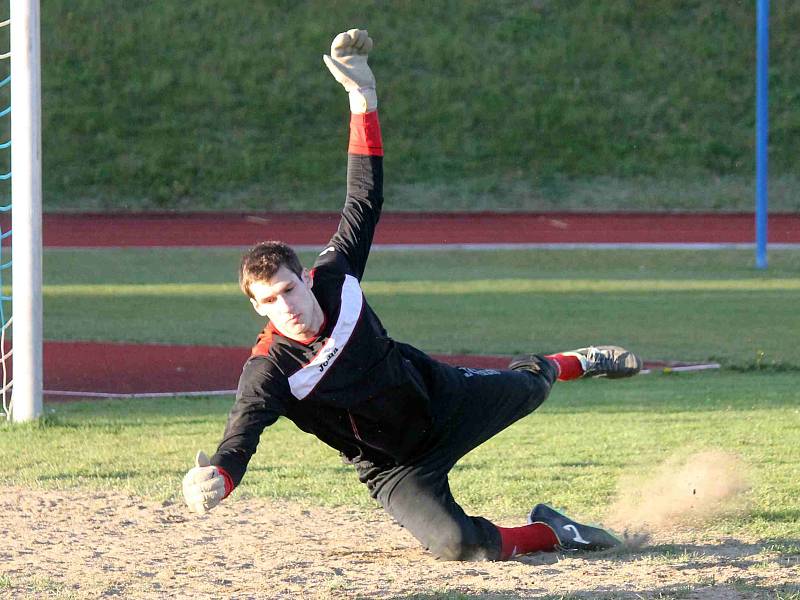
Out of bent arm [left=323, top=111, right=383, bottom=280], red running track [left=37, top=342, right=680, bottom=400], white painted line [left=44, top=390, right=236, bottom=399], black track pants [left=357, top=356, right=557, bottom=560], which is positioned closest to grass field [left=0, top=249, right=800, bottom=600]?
black track pants [left=357, top=356, right=557, bottom=560]

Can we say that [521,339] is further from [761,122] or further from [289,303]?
[761,122]

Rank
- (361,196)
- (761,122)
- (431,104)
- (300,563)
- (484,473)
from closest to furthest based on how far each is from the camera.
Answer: (300,563) < (361,196) < (484,473) < (761,122) < (431,104)

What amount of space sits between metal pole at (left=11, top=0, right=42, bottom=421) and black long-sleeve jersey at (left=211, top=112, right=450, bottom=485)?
3847 mm

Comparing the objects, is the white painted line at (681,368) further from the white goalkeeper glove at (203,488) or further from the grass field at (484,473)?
the white goalkeeper glove at (203,488)

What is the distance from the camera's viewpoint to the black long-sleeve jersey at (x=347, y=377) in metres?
4.37

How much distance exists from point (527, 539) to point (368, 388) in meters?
1.07

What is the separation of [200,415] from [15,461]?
72.3 inches

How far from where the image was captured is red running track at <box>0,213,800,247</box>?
2361 centimetres

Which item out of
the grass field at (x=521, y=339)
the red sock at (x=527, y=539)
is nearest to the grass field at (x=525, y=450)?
the grass field at (x=521, y=339)

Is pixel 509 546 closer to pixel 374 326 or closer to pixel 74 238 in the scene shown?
pixel 374 326

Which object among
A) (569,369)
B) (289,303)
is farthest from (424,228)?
(289,303)

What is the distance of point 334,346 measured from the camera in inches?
179

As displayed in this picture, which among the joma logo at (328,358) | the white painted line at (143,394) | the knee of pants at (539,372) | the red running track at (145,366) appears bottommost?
the red running track at (145,366)

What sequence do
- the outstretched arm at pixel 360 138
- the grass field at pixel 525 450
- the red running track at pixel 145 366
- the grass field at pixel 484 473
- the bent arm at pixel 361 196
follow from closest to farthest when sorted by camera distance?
the grass field at pixel 484 473
the bent arm at pixel 361 196
the outstretched arm at pixel 360 138
the grass field at pixel 525 450
the red running track at pixel 145 366
